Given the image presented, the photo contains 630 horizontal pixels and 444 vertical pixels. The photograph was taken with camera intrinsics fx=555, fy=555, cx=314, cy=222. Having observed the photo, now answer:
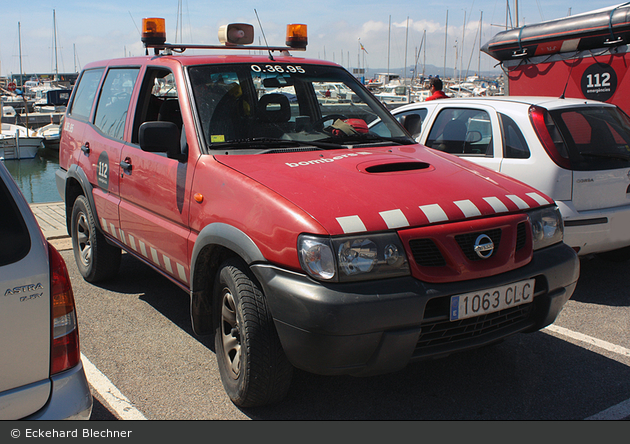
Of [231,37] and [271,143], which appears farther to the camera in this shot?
[231,37]

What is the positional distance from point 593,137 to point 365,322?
353 cm

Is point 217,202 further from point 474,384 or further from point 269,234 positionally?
point 474,384

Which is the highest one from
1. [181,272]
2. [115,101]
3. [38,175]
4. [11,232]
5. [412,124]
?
[115,101]

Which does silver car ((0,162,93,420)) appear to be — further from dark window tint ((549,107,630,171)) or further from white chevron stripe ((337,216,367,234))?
dark window tint ((549,107,630,171))

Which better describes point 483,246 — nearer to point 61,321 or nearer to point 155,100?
point 61,321

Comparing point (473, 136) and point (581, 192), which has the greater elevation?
point (473, 136)

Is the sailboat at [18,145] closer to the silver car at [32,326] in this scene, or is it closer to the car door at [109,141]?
the car door at [109,141]

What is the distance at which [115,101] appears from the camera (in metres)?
4.55

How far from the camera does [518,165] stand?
4.91 m

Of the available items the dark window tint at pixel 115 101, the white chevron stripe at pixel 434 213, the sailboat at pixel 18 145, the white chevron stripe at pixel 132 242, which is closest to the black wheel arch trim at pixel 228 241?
the white chevron stripe at pixel 434 213

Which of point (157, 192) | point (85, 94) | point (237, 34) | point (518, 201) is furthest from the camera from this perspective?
point (85, 94)

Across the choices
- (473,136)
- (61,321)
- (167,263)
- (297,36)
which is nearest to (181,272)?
(167,263)

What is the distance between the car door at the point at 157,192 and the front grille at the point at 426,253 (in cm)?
145

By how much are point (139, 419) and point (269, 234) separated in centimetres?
124
